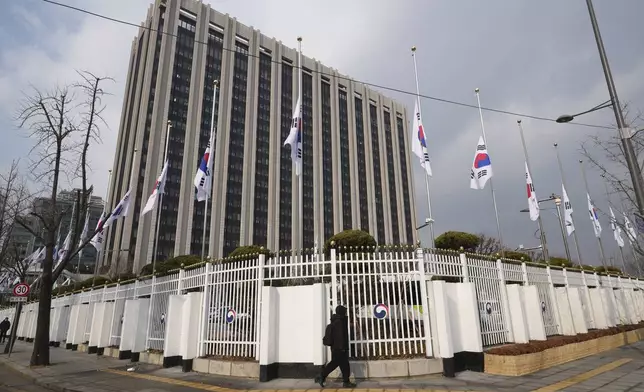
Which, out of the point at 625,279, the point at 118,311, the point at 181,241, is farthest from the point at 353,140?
the point at 118,311

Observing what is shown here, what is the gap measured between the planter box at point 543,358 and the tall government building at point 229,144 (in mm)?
46884

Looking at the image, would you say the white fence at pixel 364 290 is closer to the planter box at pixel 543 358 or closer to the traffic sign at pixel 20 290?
the planter box at pixel 543 358

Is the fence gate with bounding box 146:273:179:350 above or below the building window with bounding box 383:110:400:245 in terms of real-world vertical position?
below

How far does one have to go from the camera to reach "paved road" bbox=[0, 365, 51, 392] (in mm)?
9391

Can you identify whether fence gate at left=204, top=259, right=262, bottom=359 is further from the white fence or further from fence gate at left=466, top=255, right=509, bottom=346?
fence gate at left=466, top=255, right=509, bottom=346

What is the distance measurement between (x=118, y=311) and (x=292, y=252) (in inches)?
403

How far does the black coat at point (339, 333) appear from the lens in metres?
7.48

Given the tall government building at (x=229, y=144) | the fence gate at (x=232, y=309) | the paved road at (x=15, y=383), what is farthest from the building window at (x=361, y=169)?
the fence gate at (x=232, y=309)

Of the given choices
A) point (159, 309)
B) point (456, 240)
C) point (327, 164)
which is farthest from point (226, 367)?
point (327, 164)

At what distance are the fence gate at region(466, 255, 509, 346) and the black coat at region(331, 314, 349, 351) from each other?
158 inches

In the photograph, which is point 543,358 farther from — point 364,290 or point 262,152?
point 262,152

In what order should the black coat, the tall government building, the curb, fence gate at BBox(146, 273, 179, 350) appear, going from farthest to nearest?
the tall government building → fence gate at BBox(146, 273, 179, 350) → the curb → the black coat

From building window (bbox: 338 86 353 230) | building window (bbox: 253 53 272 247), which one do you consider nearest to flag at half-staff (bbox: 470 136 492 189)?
building window (bbox: 253 53 272 247)

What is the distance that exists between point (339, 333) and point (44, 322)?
1199 cm
